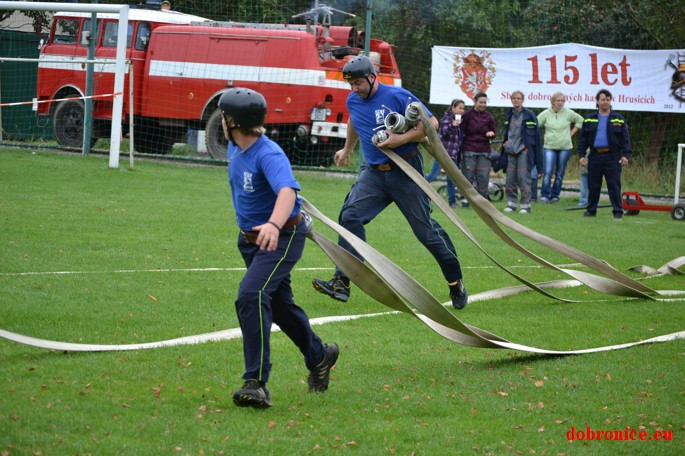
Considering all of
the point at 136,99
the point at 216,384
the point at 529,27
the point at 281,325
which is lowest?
the point at 216,384

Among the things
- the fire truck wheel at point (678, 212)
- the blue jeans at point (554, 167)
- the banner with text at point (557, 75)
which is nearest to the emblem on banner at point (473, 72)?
the banner with text at point (557, 75)

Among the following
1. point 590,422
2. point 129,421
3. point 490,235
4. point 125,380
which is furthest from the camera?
point 490,235

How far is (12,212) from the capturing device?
Answer: 1219 centimetres

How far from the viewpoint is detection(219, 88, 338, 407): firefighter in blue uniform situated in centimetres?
500

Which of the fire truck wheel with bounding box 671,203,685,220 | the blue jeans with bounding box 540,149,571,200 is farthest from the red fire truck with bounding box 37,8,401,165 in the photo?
the fire truck wheel with bounding box 671,203,685,220

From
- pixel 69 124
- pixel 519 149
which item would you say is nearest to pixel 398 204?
pixel 519 149

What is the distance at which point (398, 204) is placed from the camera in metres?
8.16

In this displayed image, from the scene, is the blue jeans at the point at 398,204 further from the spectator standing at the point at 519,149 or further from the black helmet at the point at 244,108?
the spectator standing at the point at 519,149

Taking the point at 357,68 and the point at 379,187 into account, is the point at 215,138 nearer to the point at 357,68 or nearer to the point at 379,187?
the point at 379,187

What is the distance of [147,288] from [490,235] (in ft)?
21.5

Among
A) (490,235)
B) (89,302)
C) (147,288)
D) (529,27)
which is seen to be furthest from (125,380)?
(529,27)

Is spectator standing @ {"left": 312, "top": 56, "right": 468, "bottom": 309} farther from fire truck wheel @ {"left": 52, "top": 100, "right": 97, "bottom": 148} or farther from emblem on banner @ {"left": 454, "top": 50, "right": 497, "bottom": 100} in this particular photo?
fire truck wheel @ {"left": 52, "top": 100, "right": 97, "bottom": 148}

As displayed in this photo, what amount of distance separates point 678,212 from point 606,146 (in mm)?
2159

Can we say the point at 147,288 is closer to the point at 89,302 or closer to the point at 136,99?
the point at 89,302
